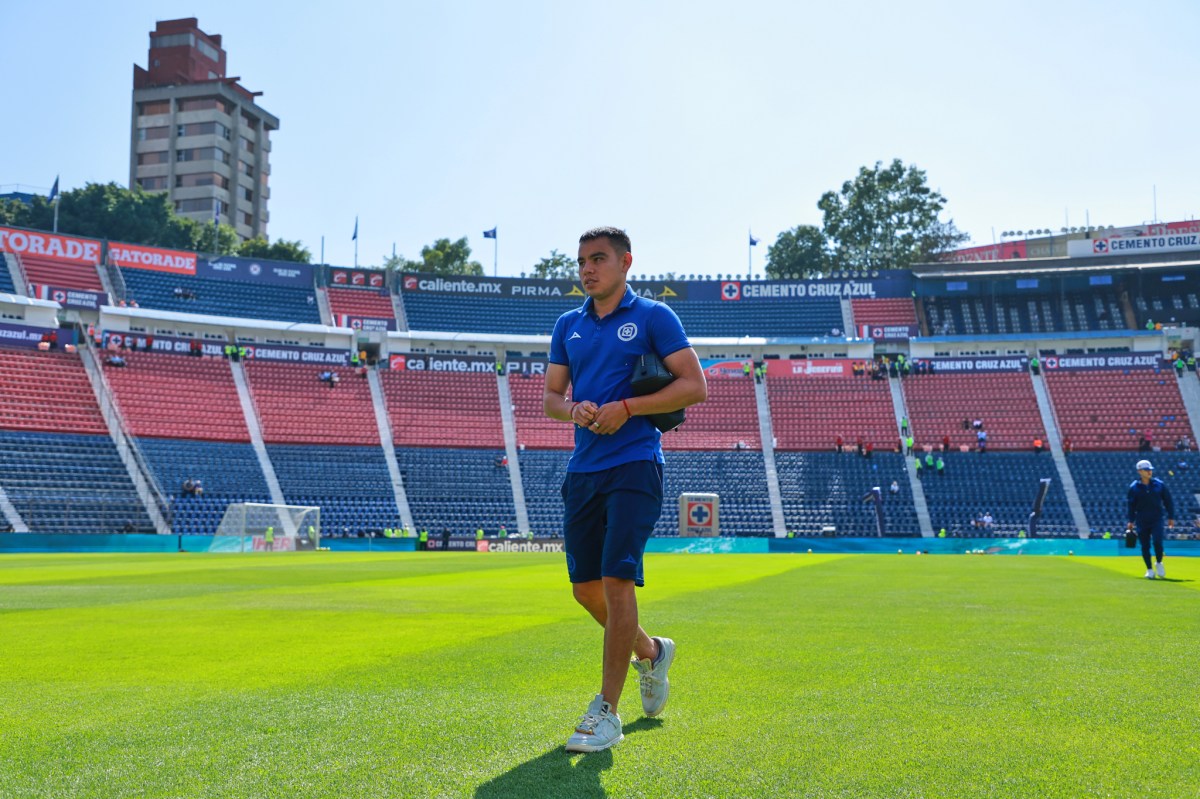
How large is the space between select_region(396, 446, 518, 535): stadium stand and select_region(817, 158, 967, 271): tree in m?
45.7

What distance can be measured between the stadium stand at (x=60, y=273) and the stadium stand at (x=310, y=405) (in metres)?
10.1

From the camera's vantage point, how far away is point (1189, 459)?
51.5 meters

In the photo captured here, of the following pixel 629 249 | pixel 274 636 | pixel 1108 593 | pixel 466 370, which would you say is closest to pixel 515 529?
pixel 466 370

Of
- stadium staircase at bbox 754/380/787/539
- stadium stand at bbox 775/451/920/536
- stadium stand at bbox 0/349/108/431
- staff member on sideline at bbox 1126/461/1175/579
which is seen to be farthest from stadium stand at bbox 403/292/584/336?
staff member on sideline at bbox 1126/461/1175/579

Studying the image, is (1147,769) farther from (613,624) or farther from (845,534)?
(845,534)

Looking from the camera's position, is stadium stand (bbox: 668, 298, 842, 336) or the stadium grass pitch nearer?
the stadium grass pitch

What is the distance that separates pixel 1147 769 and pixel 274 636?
21.9 feet

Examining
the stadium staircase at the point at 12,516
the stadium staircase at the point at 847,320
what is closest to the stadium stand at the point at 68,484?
the stadium staircase at the point at 12,516

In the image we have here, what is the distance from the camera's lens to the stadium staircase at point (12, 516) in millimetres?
40906

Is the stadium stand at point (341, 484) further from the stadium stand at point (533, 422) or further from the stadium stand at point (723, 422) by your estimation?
the stadium stand at point (723, 422)

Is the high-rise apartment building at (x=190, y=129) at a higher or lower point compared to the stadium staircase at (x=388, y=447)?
higher

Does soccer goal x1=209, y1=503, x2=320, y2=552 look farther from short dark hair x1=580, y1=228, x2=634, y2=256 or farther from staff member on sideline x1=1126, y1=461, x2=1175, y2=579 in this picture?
short dark hair x1=580, y1=228, x2=634, y2=256

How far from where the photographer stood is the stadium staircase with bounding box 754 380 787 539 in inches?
2006

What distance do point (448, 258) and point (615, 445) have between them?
88796 millimetres
